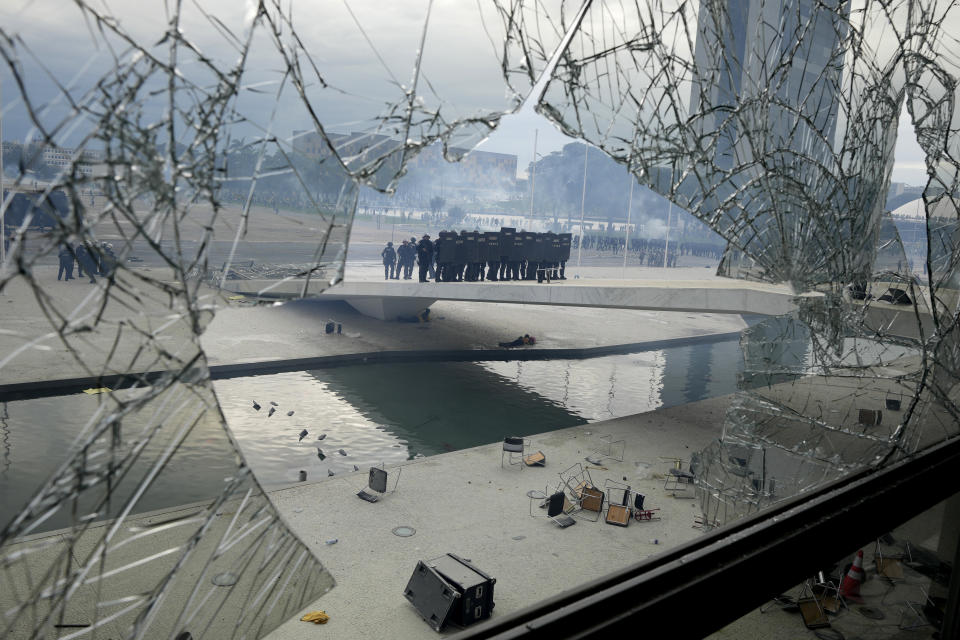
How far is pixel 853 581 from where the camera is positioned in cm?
240

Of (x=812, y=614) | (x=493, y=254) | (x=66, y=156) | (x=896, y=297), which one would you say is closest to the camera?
(x=66, y=156)

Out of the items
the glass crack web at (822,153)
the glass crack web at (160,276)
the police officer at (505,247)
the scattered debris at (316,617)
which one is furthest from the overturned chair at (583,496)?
the police officer at (505,247)

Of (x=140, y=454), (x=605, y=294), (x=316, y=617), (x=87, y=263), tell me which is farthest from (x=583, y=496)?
(x=605, y=294)

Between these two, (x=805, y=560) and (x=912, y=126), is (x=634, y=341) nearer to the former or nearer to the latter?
(x=912, y=126)

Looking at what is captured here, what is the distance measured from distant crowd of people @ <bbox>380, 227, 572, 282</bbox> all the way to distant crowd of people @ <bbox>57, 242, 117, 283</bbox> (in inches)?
243

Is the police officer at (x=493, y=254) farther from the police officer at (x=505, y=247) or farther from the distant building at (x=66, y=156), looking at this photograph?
the distant building at (x=66, y=156)

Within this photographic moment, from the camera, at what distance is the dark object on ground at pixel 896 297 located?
5.50 ft

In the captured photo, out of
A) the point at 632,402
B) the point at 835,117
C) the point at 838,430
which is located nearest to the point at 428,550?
the point at 838,430

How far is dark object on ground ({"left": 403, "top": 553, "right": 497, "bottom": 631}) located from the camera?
2.29 m

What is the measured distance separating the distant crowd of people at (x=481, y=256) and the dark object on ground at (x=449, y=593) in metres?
4.59

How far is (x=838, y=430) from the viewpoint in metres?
1.84

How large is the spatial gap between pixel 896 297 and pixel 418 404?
4.71 metres

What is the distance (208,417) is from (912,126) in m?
1.80

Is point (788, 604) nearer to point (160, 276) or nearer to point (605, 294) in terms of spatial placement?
point (160, 276)
